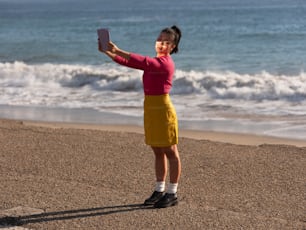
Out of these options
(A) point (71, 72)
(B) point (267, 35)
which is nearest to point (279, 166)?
(A) point (71, 72)

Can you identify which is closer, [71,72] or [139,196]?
[139,196]

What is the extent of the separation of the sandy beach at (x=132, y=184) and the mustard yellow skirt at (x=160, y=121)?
0.58 metres

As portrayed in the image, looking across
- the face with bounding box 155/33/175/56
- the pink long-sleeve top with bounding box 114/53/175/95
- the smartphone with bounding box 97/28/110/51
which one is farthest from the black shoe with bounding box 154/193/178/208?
the smartphone with bounding box 97/28/110/51

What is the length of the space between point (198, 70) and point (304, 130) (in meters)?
11.7

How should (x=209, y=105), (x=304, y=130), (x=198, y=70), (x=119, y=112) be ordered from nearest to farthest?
1. (x=304, y=130)
2. (x=119, y=112)
3. (x=209, y=105)
4. (x=198, y=70)

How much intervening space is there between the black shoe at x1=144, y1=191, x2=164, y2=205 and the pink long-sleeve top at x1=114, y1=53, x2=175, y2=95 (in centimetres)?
90

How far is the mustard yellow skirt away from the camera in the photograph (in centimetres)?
595

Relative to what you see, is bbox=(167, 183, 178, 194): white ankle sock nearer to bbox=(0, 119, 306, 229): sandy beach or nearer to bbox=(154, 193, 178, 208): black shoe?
Answer: bbox=(154, 193, 178, 208): black shoe

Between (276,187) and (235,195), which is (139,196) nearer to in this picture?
(235,195)

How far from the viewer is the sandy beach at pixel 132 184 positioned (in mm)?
5793

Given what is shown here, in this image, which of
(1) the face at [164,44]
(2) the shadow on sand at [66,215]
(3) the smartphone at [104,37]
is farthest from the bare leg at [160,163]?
(3) the smartphone at [104,37]

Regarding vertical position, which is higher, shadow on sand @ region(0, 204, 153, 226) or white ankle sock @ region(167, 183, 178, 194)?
white ankle sock @ region(167, 183, 178, 194)

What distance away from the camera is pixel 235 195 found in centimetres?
664

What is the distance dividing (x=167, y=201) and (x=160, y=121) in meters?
0.68
